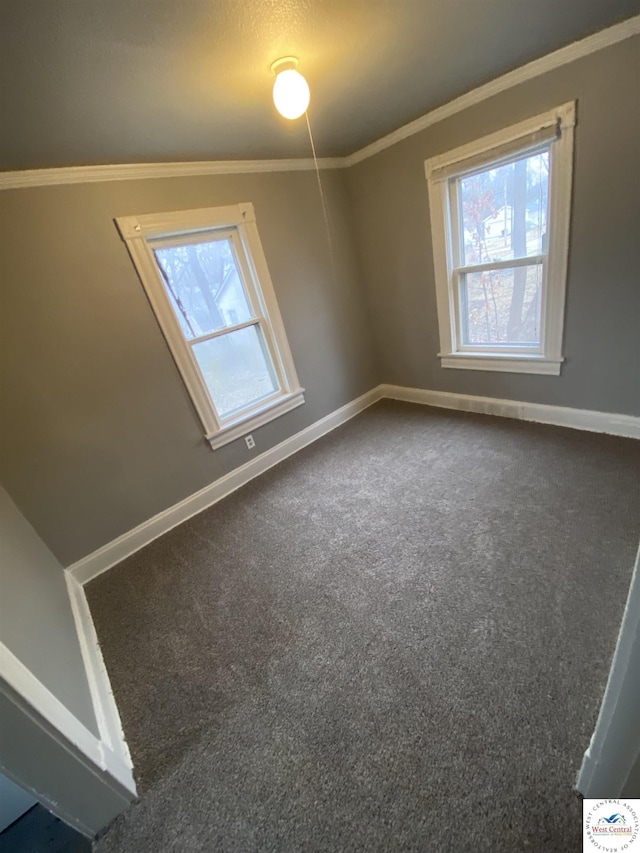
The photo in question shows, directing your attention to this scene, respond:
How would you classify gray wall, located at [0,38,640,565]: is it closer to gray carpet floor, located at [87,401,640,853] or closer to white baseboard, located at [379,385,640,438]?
white baseboard, located at [379,385,640,438]

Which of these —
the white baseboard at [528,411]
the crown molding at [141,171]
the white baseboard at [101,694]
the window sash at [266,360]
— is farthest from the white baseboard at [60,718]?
the white baseboard at [528,411]

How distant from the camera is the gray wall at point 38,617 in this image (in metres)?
1.07

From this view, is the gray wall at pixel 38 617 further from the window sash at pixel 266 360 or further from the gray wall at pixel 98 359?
the window sash at pixel 266 360

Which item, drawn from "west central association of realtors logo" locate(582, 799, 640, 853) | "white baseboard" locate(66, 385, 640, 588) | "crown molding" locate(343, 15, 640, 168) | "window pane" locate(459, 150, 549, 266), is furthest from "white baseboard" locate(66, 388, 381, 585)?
"west central association of realtors logo" locate(582, 799, 640, 853)

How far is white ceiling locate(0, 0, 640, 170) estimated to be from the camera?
3.37 feet

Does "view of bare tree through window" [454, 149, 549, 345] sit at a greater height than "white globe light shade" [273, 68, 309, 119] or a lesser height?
lesser

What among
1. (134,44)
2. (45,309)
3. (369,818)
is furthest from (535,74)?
(369,818)

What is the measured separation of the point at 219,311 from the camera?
251cm

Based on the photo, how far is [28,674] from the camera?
892mm

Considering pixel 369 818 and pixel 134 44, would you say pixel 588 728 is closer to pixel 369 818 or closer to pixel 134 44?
pixel 369 818

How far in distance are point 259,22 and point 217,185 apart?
4.31 ft

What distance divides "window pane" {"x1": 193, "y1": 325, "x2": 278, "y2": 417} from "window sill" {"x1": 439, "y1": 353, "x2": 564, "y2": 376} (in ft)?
5.22

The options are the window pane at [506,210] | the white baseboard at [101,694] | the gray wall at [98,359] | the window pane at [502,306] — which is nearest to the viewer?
the white baseboard at [101,694]

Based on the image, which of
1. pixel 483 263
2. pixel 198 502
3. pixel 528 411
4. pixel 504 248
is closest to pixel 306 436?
pixel 198 502
